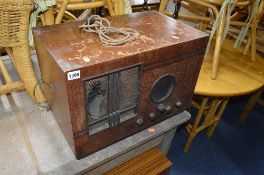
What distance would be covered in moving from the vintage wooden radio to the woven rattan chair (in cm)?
7

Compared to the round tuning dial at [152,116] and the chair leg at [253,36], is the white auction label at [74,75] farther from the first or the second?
the chair leg at [253,36]

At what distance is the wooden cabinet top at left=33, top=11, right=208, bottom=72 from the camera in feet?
1.88

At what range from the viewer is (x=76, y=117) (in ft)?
1.98

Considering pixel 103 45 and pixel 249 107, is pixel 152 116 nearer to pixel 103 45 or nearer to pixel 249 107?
pixel 103 45

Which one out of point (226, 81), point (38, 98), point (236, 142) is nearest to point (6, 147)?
point (38, 98)

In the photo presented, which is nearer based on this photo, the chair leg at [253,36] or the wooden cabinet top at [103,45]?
the wooden cabinet top at [103,45]

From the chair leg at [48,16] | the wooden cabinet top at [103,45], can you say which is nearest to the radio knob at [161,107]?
the wooden cabinet top at [103,45]

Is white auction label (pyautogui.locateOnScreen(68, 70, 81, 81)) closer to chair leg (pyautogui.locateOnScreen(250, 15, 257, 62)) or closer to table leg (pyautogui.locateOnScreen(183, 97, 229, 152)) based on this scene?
table leg (pyautogui.locateOnScreen(183, 97, 229, 152))

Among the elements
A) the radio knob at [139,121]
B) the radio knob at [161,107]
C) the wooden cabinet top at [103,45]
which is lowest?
the radio knob at [139,121]

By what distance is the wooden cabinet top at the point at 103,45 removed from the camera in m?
0.57

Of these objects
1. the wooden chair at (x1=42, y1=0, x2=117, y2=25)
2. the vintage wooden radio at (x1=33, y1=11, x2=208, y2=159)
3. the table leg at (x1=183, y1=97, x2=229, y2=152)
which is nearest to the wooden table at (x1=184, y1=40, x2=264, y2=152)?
the table leg at (x1=183, y1=97, x2=229, y2=152)

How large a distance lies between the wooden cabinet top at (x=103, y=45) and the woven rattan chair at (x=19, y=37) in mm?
65

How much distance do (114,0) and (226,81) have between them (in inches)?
27.8

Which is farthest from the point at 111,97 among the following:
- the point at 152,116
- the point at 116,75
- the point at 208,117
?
the point at 208,117
